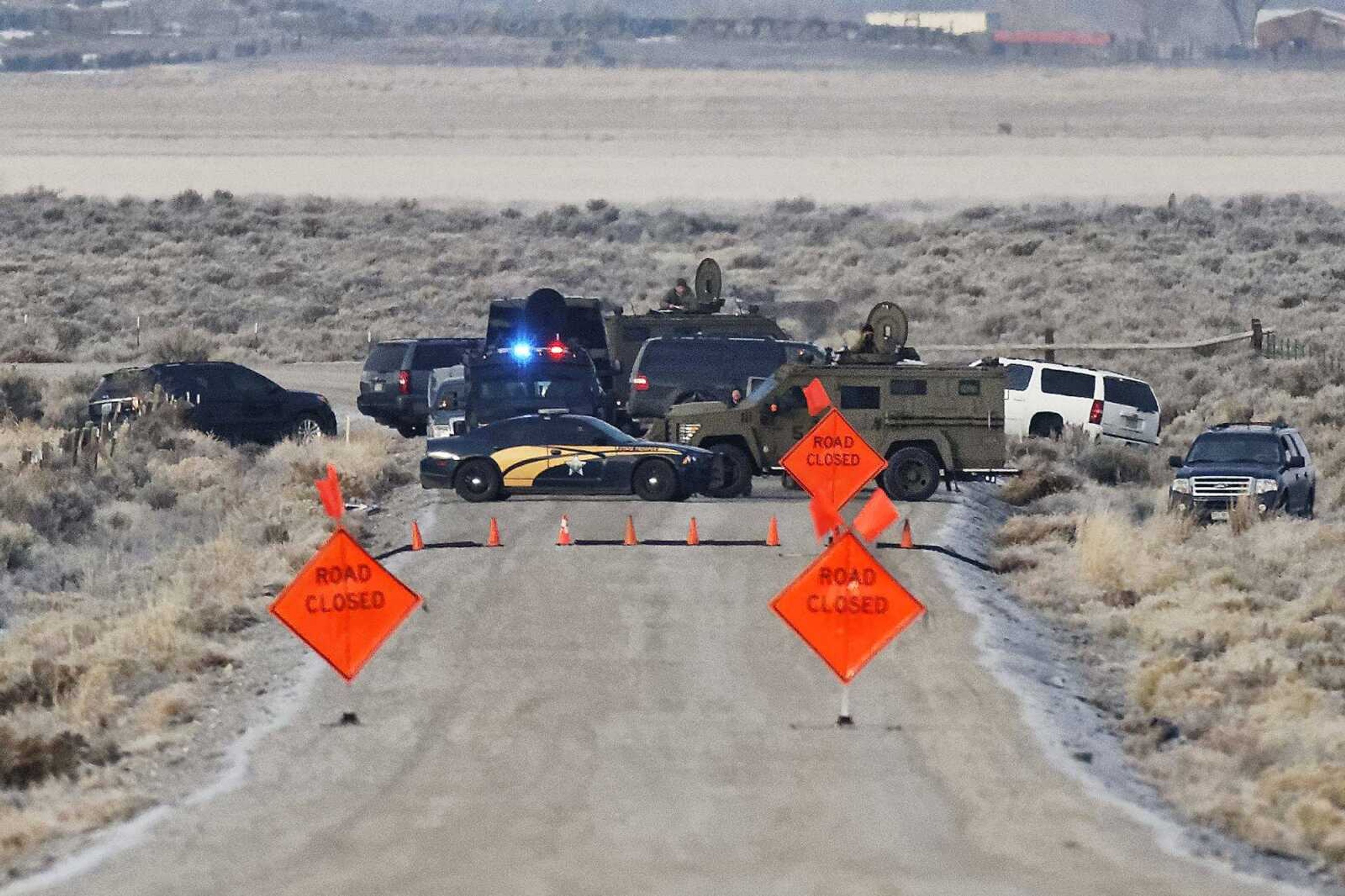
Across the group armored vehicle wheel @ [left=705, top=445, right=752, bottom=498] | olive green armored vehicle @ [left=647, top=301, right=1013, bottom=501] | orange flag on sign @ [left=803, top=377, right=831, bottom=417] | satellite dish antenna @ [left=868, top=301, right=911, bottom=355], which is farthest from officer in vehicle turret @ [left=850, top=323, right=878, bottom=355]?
orange flag on sign @ [left=803, top=377, right=831, bottom=417]

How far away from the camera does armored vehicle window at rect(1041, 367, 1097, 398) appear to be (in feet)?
129

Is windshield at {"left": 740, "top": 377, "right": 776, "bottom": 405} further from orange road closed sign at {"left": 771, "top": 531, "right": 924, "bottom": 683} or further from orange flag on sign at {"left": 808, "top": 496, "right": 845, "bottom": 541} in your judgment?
orange road closed sign at {"left": 771, "top": 531, "right": 924, "bottom": 683}

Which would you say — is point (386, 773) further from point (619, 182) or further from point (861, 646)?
point (619, 182)

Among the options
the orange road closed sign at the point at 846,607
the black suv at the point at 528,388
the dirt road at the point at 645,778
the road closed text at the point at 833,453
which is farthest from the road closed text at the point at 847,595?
the black suv at the point at 528,388

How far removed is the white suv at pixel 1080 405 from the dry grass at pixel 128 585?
9.88 meters

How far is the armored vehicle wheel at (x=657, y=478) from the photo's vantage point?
3016 centimetres

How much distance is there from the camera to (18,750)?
1739cm

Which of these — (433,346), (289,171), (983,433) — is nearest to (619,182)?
(289,171)

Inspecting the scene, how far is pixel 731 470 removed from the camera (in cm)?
3127

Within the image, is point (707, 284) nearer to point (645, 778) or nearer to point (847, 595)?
point (847, 595)

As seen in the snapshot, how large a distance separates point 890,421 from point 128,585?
989cm

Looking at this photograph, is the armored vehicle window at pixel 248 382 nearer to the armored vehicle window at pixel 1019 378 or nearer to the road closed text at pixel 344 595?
the armored vehicle window at pixel 1019 378

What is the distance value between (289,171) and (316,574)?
9869 cm

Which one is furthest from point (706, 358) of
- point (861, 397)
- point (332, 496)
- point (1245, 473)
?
point (332, 496)
